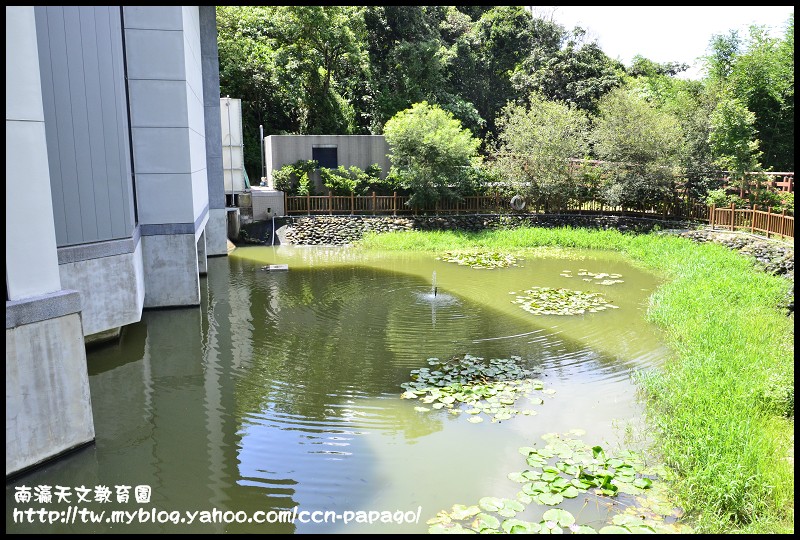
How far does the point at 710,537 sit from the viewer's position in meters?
4.23

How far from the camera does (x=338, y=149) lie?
23.4 m

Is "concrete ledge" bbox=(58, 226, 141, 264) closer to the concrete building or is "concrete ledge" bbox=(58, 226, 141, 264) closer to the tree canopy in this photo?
the concrete building

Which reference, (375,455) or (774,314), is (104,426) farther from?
(774,314)

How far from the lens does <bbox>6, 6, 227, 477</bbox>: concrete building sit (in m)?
5.68

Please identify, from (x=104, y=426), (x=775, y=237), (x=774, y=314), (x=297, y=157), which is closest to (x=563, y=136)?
(x=775, y=237)

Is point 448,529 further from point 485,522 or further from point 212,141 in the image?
point 212,141

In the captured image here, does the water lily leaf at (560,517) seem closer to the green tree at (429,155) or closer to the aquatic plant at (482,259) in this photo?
the aquatic plant at (482,259)

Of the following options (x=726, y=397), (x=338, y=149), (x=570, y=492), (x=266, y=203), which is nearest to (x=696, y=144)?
(x=338, y=149)

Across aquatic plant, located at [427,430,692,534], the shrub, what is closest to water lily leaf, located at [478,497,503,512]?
aquatic plant, located at [427,430,692,534]

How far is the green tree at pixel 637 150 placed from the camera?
20516 millimetres

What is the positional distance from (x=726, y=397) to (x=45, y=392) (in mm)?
7112

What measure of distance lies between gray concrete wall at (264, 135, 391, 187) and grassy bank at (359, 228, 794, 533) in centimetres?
1248

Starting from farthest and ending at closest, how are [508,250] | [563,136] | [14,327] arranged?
[563,136] → [508,250] → [14,327]

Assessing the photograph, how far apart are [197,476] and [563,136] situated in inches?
750
